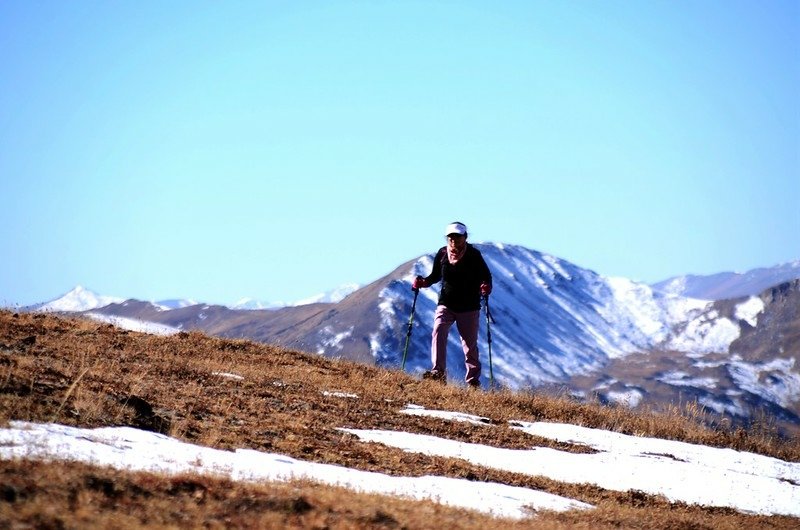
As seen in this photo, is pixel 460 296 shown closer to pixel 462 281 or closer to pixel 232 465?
pixel 462 281

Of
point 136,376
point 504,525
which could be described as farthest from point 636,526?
point 136,376

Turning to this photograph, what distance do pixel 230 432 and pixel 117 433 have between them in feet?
5.33

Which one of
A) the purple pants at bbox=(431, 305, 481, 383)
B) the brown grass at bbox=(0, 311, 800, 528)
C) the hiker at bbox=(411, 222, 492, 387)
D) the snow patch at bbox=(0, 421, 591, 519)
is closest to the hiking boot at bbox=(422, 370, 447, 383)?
the hiker at bbox=(411, 222, 492, 387)

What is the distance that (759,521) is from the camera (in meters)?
11.9

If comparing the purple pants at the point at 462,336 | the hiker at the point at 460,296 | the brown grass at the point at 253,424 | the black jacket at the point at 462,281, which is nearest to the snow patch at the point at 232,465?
the brown grass at the point at 253,424

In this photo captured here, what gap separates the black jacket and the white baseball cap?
1.46 ft

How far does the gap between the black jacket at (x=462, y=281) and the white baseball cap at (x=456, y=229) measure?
→ 444 millimetres

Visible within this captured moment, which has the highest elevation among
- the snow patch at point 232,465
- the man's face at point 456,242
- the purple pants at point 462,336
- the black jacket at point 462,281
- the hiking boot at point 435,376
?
the man's face at point 456,242

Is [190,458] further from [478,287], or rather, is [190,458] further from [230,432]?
[478,287]

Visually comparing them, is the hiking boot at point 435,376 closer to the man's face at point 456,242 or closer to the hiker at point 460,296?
the hiker at point 460,296

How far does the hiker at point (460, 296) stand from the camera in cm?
2027

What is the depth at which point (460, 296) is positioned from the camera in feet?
66.7

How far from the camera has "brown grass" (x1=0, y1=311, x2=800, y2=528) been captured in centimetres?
777

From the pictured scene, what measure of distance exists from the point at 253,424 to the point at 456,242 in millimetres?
8460
